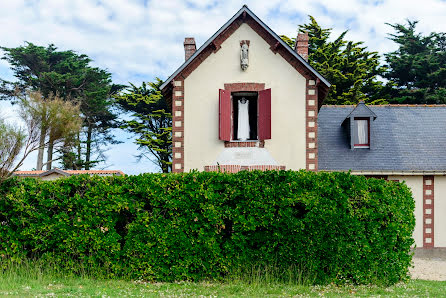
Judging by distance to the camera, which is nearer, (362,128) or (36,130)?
(36,130)

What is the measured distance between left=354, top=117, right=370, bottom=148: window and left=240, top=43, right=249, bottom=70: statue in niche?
5.75 m

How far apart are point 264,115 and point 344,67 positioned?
19737 millimetres

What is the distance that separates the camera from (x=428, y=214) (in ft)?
52.4

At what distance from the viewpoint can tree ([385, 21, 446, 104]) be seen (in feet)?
101

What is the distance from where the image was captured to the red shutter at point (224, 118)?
551 inches

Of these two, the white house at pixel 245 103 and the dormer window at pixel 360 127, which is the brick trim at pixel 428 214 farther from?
the white house at pixel 245 103

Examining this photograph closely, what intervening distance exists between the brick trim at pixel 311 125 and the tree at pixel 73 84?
2587 centimetres

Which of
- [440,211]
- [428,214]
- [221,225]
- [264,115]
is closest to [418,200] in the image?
[428,214]

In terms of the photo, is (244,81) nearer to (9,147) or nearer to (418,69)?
(9,147)

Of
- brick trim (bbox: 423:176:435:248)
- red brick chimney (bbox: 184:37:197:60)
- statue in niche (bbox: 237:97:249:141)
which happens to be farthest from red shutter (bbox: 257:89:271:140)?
brick trim (bbox: 423:176:435:248)

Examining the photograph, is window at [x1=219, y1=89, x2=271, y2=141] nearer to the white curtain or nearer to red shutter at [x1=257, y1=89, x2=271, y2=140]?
red shutter at [x1=257, y1=89, x2=271, y2=140]

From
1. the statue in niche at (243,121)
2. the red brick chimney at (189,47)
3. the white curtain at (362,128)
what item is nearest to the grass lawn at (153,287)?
the statue in niche at (243,121)

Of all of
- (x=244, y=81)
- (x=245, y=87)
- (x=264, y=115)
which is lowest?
(x=264, y=115)

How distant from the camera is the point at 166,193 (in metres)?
9.27
